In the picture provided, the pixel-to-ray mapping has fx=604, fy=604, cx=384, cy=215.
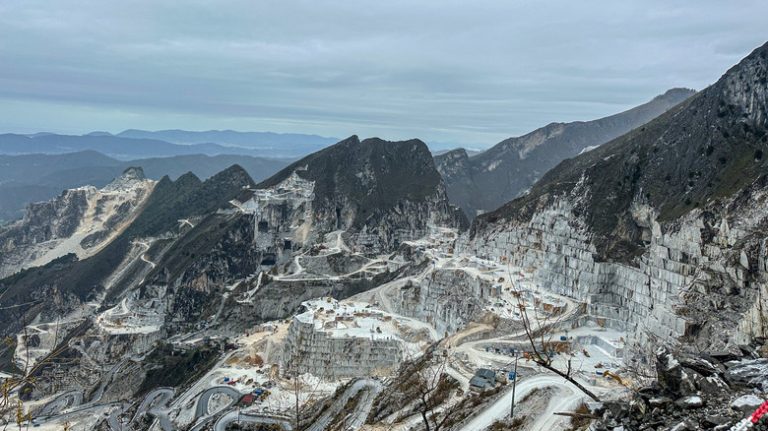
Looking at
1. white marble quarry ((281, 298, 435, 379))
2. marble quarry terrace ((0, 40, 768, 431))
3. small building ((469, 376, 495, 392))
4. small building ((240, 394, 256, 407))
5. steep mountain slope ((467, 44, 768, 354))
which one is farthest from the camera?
white marble quarry ((281, 298, 435, 379))

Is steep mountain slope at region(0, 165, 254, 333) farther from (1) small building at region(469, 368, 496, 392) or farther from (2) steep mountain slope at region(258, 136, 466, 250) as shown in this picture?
(1) small building at region(469, 368, 496, 392)

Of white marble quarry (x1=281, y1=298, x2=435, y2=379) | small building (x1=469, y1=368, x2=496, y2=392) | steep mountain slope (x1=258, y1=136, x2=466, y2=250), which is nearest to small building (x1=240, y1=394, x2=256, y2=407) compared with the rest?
white marble quarry (x1=281, y1=298, x2=435, y2=379)

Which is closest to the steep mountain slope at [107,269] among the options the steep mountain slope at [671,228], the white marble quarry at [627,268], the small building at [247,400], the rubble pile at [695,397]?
the small building at [247,400]

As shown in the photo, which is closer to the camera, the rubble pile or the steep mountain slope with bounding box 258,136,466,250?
the rubble pile

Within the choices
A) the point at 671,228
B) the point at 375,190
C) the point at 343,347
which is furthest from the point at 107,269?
the point at 671,228

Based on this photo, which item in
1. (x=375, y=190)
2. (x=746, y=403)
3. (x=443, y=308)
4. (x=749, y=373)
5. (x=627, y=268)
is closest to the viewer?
(x=746, y=403)

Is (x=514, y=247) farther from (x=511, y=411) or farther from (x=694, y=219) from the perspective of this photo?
(x=511, y=411)

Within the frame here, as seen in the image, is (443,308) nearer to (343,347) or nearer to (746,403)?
(343,347)

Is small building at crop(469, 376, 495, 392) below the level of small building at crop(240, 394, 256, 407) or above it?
above
